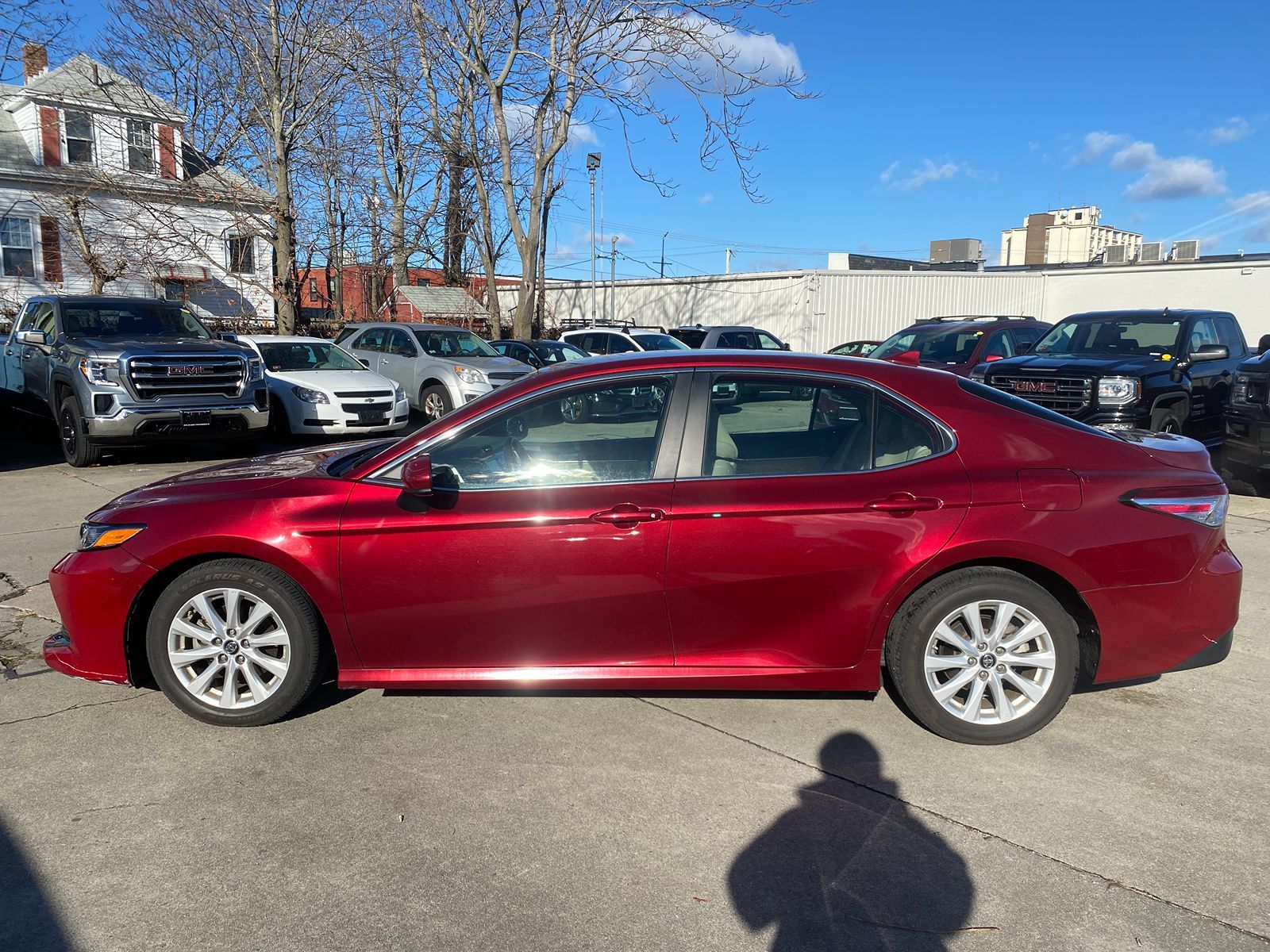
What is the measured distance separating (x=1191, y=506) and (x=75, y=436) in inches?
441

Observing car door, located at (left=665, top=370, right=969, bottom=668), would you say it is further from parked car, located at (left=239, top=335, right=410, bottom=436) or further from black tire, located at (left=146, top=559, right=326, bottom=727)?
parked car, located at (left=239, top=335, right=410, bottom=436)

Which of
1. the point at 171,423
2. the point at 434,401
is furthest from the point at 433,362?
the point at 171,423

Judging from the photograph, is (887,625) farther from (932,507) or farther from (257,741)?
(257,741)

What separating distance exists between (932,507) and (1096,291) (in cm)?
3605

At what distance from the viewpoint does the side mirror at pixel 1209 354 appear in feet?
34.8

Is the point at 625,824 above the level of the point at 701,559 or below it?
below

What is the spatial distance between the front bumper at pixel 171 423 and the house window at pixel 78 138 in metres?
20.4

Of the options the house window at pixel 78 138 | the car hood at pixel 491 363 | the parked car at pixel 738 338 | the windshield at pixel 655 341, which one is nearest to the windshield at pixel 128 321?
the car hood at pixel 491 363

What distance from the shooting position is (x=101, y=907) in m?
2.91

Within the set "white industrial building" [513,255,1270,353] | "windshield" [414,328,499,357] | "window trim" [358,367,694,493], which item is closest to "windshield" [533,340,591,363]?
"windshield" [414,328,499,357]

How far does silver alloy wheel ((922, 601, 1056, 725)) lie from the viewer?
395 cm

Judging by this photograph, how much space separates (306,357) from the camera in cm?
1422

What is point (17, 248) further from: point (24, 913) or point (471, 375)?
point (24, 913)

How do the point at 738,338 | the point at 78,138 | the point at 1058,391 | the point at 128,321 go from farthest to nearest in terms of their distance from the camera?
the point at 78,138
the point at 738,338
the point at 128,321
the point at 1058,391
